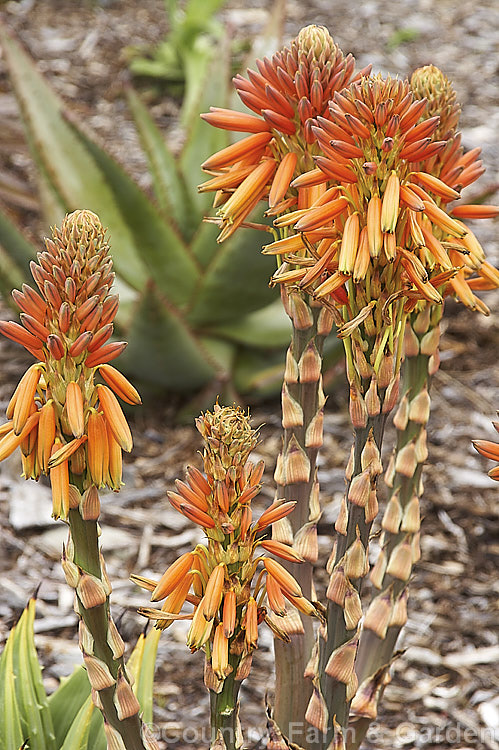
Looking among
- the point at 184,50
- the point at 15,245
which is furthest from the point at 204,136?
the point at 184,50

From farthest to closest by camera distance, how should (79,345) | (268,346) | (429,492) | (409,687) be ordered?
(268,346) < (429,492) < (409,687) < (79,345)

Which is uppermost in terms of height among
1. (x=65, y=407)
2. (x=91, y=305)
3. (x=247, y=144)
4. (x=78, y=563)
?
(x=247, y=144)

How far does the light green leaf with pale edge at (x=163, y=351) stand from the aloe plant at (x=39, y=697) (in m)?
1.27

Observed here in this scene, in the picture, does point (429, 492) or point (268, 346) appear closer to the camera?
point (429, 492)

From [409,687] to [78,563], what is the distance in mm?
1497

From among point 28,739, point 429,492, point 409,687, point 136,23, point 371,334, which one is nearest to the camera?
point 371,334

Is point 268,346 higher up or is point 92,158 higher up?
point 92,158

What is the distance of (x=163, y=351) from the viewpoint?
2984 millimetres

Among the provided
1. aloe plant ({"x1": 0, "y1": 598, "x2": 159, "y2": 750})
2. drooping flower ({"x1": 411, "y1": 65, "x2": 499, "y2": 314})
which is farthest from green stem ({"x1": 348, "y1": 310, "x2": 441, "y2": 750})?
aloe plant ({"x1": 0, "y1": 598, "x2": 159, "y2": 750})

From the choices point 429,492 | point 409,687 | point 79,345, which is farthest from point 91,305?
point 429,492

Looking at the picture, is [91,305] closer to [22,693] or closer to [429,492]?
[22,693]

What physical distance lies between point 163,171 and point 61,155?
1.50 ft

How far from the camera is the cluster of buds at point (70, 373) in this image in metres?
0.95

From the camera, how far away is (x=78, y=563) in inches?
42.4
